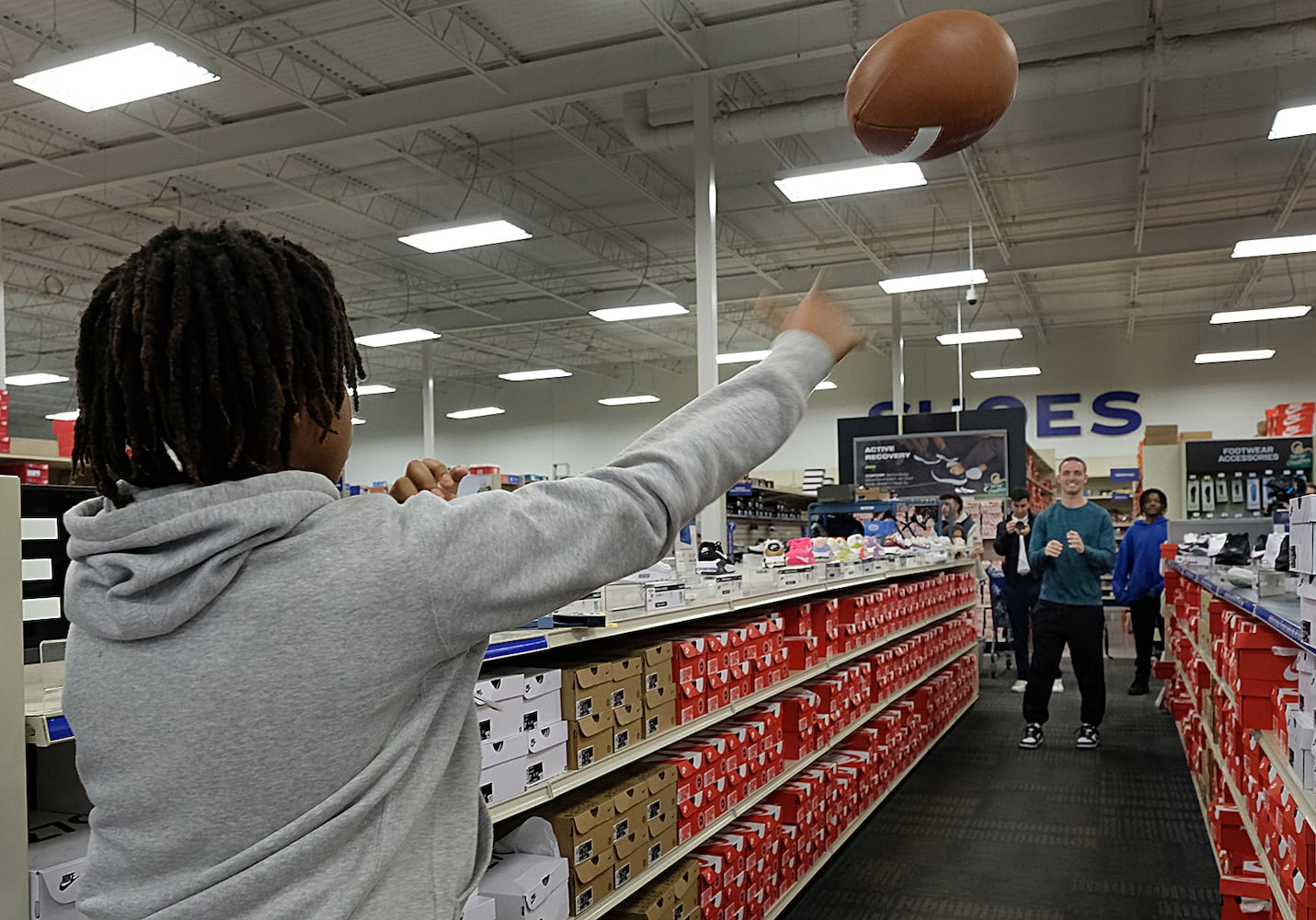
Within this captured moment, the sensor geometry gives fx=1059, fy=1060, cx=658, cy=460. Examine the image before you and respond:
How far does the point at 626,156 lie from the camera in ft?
37.8

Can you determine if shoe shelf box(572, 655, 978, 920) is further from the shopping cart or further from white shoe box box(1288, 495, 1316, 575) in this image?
the shopping cart

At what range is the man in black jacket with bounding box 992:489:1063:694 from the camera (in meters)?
9.40

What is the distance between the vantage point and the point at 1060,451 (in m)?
19.9

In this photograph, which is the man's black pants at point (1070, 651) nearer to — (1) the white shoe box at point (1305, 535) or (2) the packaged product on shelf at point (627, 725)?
(1) the white shoe box at point (1305, 535)

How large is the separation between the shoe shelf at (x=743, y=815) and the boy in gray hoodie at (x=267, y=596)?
1.98 m

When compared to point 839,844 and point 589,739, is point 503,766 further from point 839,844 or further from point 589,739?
point 839,844

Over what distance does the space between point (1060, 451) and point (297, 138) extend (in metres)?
15.2

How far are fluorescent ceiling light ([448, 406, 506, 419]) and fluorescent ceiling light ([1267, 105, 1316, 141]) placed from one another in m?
17.7

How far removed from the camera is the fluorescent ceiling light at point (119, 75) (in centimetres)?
657

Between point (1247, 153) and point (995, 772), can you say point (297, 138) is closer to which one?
point (995, 772)

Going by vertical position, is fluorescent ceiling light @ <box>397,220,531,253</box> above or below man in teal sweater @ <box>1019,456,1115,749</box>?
above

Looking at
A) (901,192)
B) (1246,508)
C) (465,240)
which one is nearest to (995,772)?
(1246,508)

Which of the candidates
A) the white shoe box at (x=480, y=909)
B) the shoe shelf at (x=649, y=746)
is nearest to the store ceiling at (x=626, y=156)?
the shoe shelf at (x=649, y=746)

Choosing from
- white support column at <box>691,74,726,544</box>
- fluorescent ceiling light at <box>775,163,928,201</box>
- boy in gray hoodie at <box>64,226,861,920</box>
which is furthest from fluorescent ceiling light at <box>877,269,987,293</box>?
boy in gray hoodie at <box>64,226,861,920</box>
